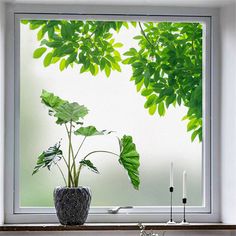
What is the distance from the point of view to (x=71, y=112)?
2.72 m

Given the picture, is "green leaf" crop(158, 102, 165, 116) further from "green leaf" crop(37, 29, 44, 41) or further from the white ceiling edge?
"green leaf" crop(37, 29, 44, 41)

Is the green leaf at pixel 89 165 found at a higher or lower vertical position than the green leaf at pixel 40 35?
lower

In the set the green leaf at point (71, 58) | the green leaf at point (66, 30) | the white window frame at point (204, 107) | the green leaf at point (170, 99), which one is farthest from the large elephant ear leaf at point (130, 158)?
the green leaf at point (66, 30)

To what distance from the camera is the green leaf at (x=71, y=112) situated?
8.89 ft

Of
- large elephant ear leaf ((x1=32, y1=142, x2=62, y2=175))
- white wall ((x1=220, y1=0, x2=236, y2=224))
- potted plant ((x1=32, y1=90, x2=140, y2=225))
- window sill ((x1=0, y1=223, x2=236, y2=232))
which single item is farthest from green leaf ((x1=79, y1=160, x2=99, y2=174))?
white wall ((x1=220, y1=0, x2=236, y2=224))

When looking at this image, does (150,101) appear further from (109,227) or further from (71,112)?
(109,227)

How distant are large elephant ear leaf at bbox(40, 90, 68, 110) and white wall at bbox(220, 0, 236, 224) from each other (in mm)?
782

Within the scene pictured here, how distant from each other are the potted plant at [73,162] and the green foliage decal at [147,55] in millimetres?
298

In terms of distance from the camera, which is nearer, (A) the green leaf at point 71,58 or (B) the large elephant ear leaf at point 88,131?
(B) the large elephant ear leaf at point 88,131

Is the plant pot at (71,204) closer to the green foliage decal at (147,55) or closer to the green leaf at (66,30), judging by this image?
the green foliage decal at (147,55)

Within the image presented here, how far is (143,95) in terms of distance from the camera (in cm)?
300

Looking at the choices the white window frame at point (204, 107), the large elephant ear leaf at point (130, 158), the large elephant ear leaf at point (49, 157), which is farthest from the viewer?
the white window frame at point (204, 107)

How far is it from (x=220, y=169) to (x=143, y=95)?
20.9 inches

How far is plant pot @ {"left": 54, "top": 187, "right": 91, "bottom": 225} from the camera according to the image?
2.69 m
